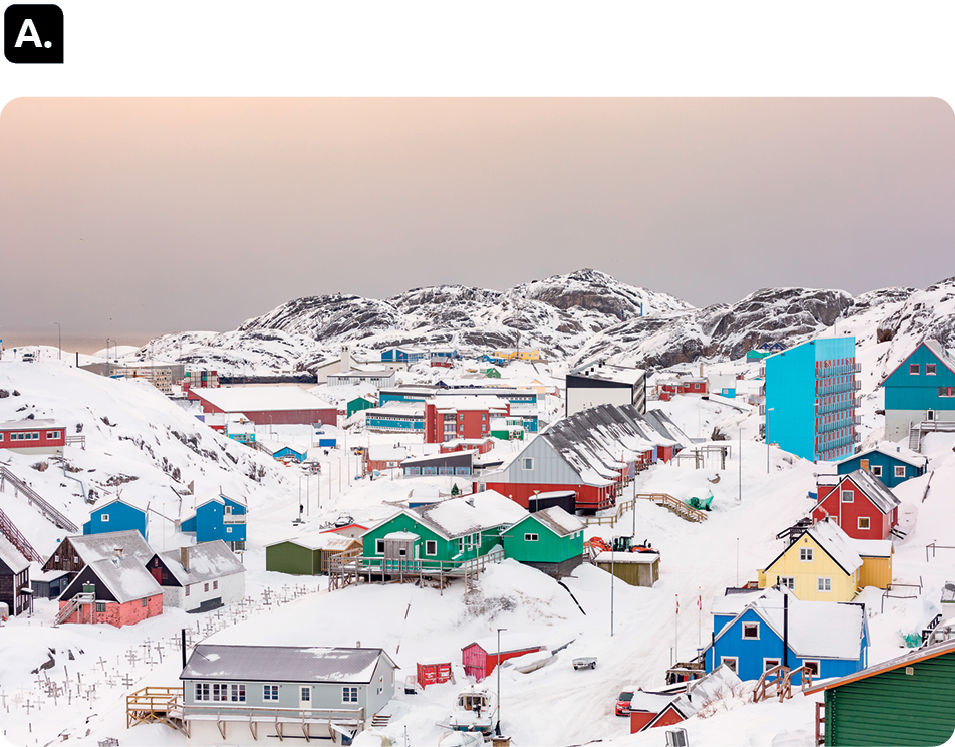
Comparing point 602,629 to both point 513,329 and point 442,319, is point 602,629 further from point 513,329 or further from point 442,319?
point 442,319

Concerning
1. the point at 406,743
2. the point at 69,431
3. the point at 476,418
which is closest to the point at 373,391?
the point at 476,418

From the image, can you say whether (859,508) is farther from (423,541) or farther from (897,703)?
(897,703)

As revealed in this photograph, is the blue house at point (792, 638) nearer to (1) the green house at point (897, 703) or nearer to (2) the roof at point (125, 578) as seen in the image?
(1) the green house at point (897, 703)

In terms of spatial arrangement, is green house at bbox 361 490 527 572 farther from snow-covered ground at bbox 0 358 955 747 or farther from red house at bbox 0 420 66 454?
red house at bbox 0 420 66 454

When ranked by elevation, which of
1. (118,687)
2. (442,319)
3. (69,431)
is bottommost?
(118,687)

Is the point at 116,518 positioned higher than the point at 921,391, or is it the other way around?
the point at 921,391

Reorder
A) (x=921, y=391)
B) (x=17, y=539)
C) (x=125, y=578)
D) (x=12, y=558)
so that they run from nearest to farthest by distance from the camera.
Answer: (x=125, y=578) → (x=12, y=558) → (x=17, y=539) → (x=921, y=391)

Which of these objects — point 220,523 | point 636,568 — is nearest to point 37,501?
point 220,523
